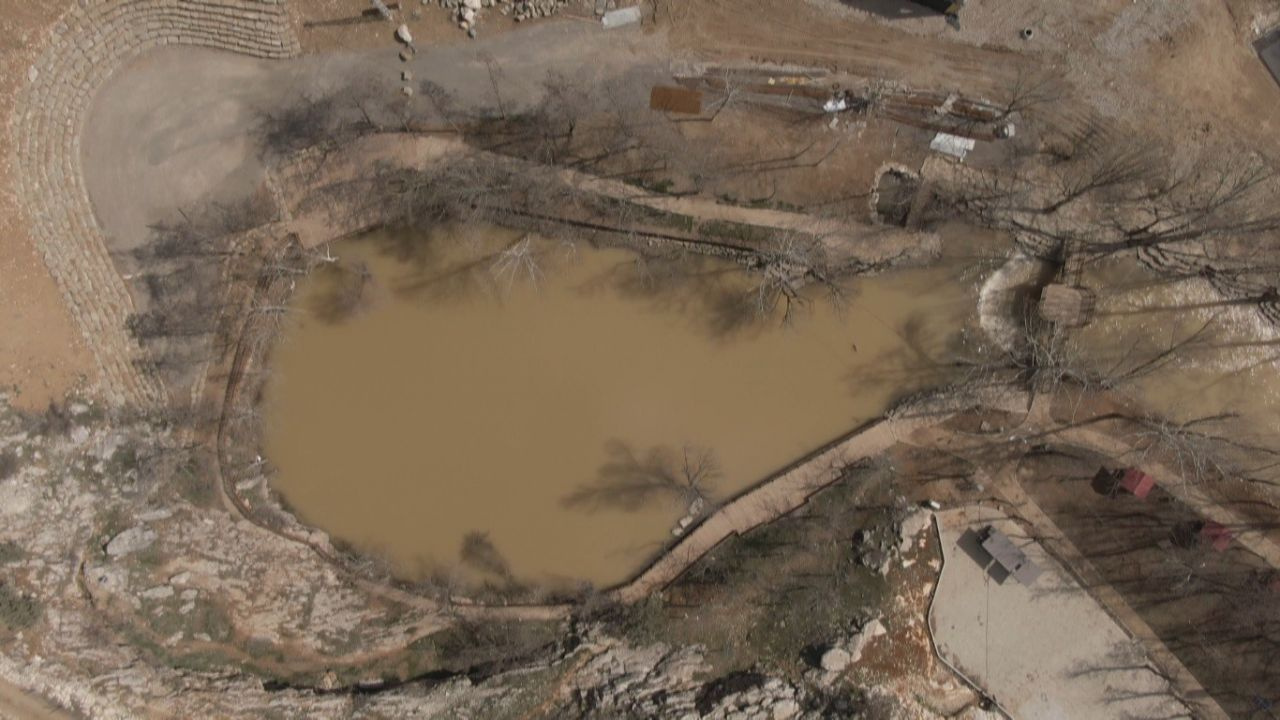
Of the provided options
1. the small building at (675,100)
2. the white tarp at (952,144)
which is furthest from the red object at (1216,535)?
the small building at (675,100)

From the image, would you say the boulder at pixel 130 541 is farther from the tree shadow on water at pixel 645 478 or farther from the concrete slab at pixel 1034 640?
the concrete slab at pixel 1034 640

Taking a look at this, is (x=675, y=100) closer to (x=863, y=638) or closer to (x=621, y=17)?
(x=621, y=17)

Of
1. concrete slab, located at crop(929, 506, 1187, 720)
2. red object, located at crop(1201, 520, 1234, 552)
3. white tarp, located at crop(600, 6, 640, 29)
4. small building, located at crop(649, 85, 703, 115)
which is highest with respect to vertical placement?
white tarp, located at crop(600, 6, 640, 29)

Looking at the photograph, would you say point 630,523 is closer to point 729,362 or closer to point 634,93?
point 729,362

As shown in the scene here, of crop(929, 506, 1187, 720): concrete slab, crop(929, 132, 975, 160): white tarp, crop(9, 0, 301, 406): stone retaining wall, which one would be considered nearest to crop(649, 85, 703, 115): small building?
crop(929, 132, 975, 160): white tarp

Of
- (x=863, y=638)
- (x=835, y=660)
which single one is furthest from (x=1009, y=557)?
(x=835, y=660)

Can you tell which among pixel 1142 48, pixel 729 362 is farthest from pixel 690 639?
pixel 1142 48

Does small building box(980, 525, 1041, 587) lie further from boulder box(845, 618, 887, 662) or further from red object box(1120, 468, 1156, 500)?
boulder box(845, 618, 887, 662)
